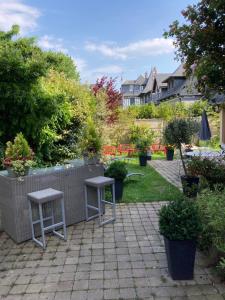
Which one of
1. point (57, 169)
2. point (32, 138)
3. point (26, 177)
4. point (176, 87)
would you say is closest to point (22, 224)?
point (26, 177)

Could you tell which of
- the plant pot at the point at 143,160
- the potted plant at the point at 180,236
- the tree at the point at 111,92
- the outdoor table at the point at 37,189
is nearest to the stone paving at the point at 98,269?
the potted plant at the point at 180,236

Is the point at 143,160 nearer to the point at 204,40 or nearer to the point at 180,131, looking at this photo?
the point at 180,131

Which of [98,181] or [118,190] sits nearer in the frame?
[98,181]

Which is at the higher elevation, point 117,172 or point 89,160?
point 89,160

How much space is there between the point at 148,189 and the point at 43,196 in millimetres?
3358

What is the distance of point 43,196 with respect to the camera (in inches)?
133

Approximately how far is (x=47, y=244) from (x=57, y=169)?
1132mm

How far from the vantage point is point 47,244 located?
355 centimetres

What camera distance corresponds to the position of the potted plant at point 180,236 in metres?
2.55

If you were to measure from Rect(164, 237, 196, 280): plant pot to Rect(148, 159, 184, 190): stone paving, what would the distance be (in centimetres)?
379

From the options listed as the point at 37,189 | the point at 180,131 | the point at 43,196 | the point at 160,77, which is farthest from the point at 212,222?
the point at 160,77

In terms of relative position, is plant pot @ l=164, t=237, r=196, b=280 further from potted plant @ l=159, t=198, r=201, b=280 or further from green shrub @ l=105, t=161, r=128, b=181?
green shrub @ l=105, t=161, r=128, b=181

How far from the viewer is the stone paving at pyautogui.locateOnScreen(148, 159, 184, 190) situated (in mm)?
7176

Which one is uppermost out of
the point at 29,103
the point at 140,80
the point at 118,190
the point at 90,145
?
the point at 140,80
